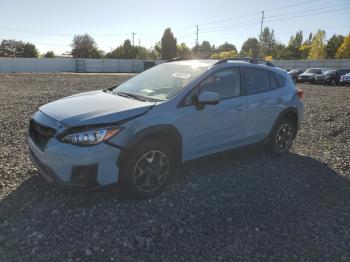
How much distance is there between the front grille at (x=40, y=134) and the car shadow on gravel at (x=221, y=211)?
686mm

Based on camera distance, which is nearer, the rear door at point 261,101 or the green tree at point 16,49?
the rear door at point 261,101

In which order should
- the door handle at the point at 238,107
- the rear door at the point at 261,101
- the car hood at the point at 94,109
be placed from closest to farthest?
the car hood at the point at 94,109
the door handle at the point at 238,107
the rear door at the point at 261,101

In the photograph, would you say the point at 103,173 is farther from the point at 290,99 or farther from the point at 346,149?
the point at 346,149

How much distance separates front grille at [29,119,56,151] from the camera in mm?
3781

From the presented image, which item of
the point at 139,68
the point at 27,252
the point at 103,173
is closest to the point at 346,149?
the point at 103,173

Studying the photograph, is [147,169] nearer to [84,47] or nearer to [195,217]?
[195,217]

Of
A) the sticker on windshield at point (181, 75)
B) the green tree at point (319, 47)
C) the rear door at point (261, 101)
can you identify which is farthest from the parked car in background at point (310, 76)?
the green tree at point (319, 47)

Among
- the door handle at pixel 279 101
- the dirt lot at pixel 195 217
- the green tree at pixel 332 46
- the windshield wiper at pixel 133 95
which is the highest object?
the green tree at pixel 332 46

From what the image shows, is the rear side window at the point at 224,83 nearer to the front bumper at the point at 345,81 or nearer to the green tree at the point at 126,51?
the front bumper at the point at 345,81

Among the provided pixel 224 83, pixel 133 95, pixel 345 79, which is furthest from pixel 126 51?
pixel 133 95

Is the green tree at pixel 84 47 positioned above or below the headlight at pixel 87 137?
above

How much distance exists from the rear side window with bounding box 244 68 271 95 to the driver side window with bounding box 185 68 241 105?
8.3 inches

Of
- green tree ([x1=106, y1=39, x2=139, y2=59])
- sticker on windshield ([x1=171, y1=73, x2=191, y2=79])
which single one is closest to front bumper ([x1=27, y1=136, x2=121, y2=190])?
sticker on windshield ([x1=171, y1=73, x2=191, y2=79])

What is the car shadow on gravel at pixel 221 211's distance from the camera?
3.40 metres
